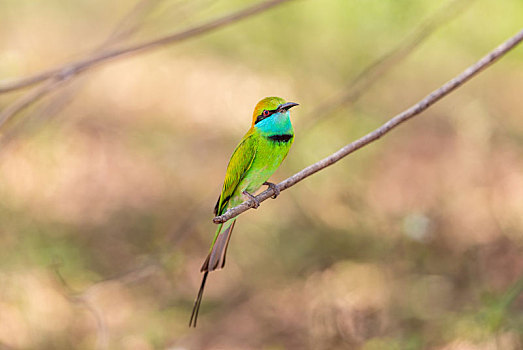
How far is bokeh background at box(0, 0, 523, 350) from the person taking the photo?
2834 millimetres

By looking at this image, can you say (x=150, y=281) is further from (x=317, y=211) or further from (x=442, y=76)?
(x=442, y=76)

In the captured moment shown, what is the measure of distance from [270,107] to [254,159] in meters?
0.21

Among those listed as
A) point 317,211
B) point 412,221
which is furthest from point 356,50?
point 412,221

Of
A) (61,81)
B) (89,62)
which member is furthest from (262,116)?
(61,81)

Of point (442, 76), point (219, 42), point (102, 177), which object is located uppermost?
point (219, 42)

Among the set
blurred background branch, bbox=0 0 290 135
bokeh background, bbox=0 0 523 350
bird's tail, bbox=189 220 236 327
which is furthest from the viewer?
bokeh background, bbox=0 0 523 350

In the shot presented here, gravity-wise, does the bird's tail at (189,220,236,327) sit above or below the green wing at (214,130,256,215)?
below

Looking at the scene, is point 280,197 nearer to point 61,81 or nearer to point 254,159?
point 61,81

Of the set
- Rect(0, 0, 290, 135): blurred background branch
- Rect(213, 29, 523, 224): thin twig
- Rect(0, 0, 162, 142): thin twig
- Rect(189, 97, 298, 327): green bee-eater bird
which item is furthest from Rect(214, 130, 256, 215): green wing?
Rect(0, 0, 162, 142): thin twig

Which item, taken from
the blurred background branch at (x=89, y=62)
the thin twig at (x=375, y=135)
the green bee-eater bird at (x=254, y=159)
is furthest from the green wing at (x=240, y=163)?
the blurred background branch at (x=89, y=62)

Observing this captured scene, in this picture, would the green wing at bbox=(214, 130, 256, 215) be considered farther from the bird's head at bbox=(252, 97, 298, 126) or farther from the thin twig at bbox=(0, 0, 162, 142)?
the thin twig at bbox=(0, 0, 162, 142)

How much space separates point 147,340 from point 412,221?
4.59 feet

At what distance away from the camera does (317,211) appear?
3.59 meters

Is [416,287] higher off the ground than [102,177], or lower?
lower
